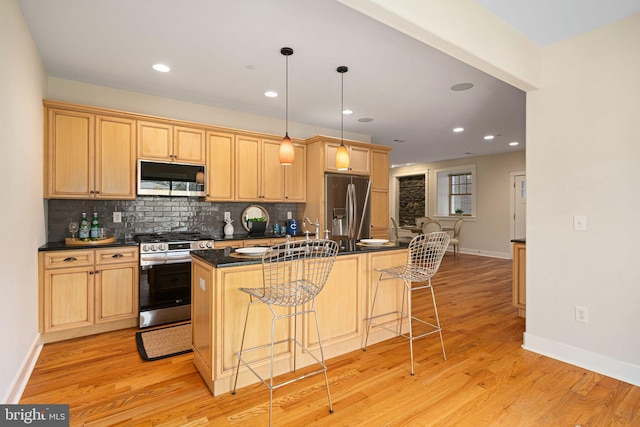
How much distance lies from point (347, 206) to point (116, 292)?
10.4ft

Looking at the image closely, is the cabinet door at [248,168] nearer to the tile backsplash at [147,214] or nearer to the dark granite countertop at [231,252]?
the tile backsplash at [147,214]

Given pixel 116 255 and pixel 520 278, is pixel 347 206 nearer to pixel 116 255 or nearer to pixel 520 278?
pixel 520 278

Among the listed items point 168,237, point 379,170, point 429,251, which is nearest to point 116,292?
point 168,237

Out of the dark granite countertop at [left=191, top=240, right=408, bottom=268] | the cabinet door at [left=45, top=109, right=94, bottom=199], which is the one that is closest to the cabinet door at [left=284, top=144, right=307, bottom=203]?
the dark granite countertop at [left=191, top=240, right=408, bottom=268]

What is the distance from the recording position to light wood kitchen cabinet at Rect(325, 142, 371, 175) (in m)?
4.91

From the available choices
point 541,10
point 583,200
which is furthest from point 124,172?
point 583,200

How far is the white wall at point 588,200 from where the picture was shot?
2453 mm

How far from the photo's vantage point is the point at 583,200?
2.67m

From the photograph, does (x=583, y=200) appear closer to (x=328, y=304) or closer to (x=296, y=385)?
(x=328, y=304)

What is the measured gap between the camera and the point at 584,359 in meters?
2.65

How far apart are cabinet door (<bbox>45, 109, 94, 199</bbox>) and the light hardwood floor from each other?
1.54 metres

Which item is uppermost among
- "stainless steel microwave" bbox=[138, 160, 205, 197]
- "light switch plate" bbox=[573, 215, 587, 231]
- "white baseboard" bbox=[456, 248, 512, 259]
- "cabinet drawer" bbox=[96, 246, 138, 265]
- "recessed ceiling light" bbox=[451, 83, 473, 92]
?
"recessed ceiling light" bbox=[451, 83, 473, 92]

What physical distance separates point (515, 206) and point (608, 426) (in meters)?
6.93

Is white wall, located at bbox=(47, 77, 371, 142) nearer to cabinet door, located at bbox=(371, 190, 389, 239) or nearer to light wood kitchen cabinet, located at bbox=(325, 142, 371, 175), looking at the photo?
light wood kitchen cabinet, located at bbox=(325, 142, 371, 175)
